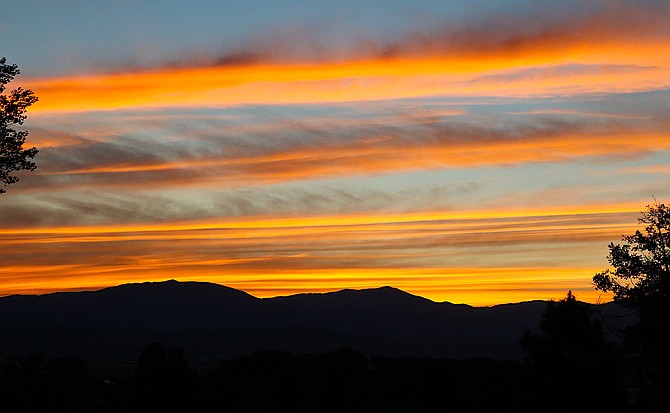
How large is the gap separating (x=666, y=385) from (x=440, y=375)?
52677 millimetres

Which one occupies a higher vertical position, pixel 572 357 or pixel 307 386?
pixel 572 357

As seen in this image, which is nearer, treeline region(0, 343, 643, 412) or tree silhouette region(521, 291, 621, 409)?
tree silhouette region(521, 291, 621, 409)

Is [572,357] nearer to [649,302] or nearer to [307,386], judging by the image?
[649,302]

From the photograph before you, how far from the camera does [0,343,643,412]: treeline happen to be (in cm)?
5809

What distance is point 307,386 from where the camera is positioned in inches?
3462

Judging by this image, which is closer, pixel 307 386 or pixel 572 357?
pixel 572 357

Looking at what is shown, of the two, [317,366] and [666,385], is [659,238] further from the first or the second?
[317,366]

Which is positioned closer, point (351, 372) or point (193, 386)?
point (193, 386)

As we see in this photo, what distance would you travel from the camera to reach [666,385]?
156ft

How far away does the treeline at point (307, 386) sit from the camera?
191 feet

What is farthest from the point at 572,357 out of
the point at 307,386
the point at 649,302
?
the point at 307,386

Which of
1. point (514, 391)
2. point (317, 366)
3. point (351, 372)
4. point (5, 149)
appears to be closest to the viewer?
point (5, 149)

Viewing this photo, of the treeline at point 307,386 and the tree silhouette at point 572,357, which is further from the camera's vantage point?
the treeline at point 307,386

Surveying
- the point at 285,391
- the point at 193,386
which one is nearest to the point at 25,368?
the point at 193,386
